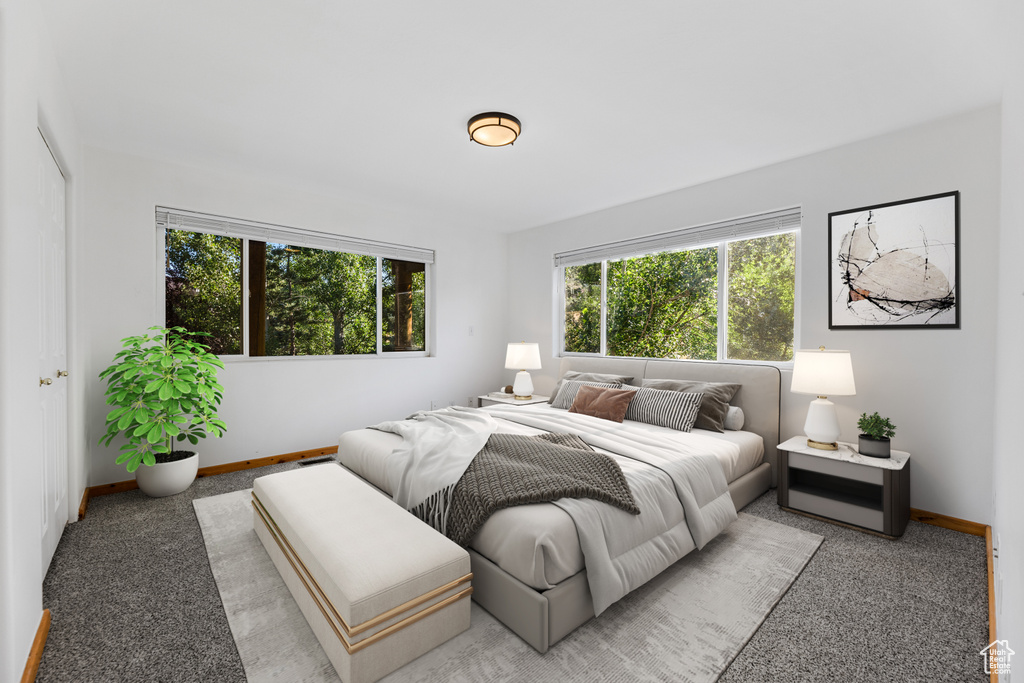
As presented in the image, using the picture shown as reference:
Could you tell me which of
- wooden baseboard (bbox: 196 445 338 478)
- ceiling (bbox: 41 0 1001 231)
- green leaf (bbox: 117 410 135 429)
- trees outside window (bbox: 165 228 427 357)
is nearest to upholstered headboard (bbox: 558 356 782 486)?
ceiling (bbox: 41 0 1001 231)

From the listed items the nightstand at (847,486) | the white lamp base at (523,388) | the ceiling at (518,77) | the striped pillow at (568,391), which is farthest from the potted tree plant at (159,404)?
the nightstand at (847,486)

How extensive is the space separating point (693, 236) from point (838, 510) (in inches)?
93.6

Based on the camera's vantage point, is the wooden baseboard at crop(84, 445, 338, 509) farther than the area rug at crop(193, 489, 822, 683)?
Yes

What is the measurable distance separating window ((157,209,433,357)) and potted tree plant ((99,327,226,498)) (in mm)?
521

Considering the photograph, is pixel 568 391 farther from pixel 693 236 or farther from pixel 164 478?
pixel 164 478

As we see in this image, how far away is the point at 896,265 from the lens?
2.95 m

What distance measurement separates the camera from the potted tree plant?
3.04 meters

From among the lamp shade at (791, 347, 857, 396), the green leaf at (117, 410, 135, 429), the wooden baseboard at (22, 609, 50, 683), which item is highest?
the lamp shade at (791, 347, 857, 396)

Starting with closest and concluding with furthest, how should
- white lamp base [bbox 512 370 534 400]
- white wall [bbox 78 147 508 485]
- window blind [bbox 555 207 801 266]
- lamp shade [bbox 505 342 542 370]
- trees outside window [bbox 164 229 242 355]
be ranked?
white wall [bbox 78 147 508 485] → window blind [bbox 555 207 801 266] → trees outside window [bbox 164 229 242 355] → white lamp base [bbox 512 370 534 400] → lamp shade [bbox 505 342 542 370]

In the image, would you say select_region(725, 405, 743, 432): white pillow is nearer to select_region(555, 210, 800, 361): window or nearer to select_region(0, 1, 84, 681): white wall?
select_region(555, 210, 800, 361): window

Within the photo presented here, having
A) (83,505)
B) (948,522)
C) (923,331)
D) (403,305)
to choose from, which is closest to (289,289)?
(403,305)

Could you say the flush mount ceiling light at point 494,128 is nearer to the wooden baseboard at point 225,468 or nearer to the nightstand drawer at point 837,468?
the nightstand drawer at point 837,468

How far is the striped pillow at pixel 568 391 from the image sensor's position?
4.03m

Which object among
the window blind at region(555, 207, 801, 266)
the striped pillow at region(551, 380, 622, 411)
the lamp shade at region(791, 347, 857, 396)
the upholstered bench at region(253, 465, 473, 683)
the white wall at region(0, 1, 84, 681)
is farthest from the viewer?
the striped pillow at region(551, 380, 622, 411)
